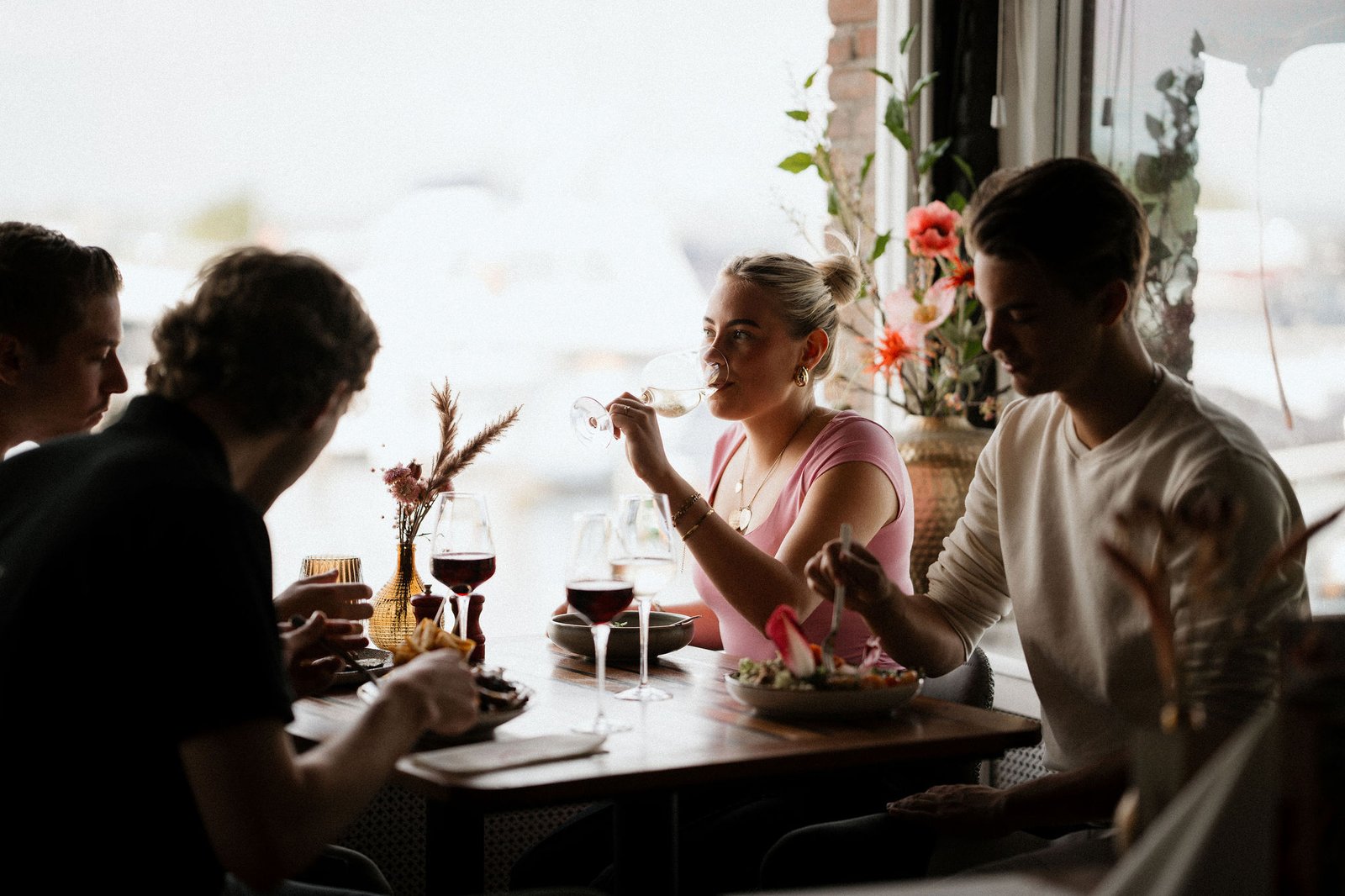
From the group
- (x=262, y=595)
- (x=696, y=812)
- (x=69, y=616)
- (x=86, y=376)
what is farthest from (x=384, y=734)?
(x=86, y=376)

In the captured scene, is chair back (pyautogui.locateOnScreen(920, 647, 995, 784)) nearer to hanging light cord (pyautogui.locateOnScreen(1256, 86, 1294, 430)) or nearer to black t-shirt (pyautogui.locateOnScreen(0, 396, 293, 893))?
hanging light cord (pyautogui.locateOnScreen(1256, 86, 1294, 430))

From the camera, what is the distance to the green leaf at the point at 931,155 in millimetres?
3404

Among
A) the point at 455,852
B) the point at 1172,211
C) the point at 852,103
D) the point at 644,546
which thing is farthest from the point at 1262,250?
the point at 455,852

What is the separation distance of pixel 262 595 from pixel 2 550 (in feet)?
0.94

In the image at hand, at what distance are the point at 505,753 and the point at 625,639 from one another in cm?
63

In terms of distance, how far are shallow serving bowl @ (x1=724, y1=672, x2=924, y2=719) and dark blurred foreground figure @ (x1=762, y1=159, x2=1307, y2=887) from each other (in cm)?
14

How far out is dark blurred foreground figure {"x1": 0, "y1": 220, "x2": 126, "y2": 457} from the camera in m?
2.02

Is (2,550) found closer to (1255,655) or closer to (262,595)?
(262,595)

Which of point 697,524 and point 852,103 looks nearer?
point 697,524

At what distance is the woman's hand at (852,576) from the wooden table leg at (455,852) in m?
0.56

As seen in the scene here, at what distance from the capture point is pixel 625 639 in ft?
6.86

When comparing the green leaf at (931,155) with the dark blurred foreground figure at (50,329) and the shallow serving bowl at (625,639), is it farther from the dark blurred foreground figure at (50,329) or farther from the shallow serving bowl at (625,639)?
the dark blurred foreground figure at (50,329)

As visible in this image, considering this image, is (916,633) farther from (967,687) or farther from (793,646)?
(793,646)

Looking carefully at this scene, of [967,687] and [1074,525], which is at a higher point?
[1074,525]
